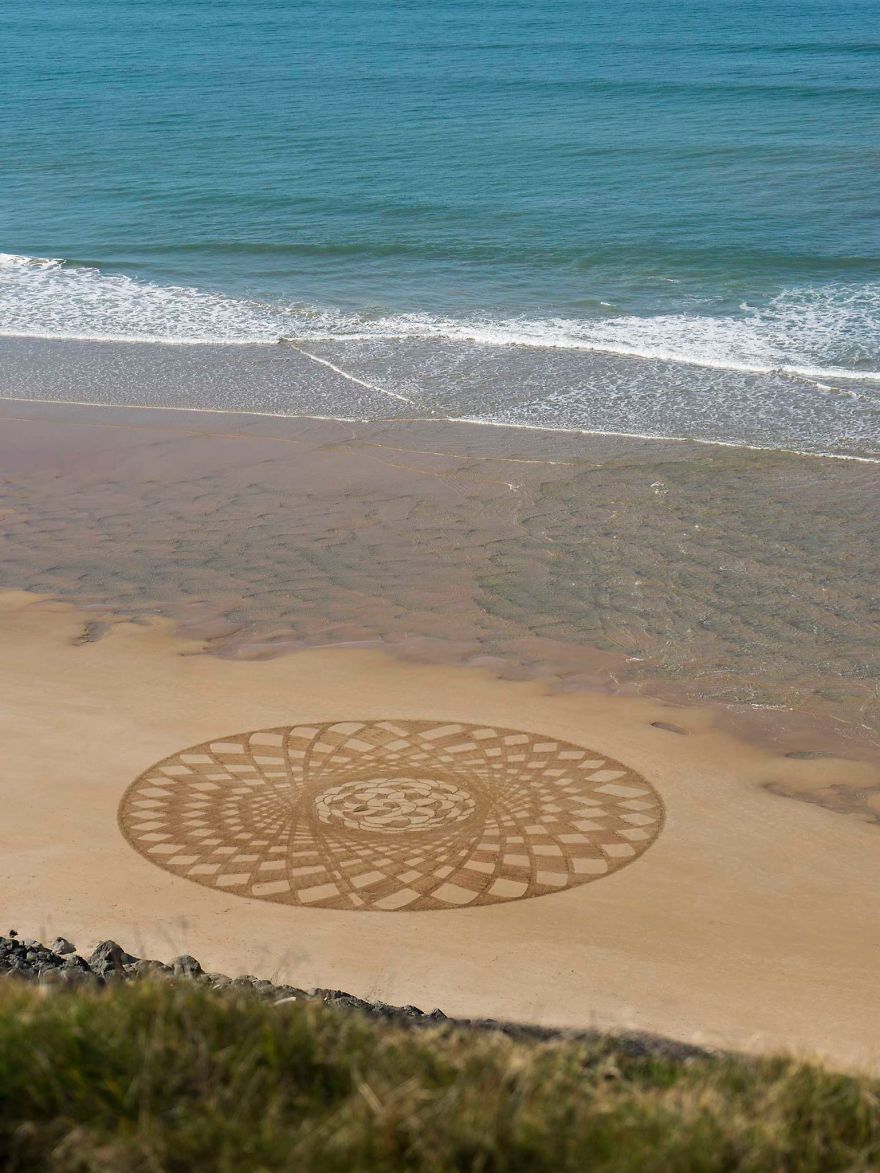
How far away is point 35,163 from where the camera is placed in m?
27.9

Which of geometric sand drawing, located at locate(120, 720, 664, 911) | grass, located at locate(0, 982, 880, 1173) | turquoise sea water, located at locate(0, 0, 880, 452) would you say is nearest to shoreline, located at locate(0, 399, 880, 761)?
geometric sand drawing, located at locate(120, 720, 664, 911)

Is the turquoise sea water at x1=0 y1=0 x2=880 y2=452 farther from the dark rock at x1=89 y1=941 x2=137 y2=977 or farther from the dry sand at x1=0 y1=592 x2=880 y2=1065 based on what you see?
the dark rock at x1=89 y1=941 x2=137 y2=977

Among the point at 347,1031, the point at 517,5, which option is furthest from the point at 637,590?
the point at 517,5

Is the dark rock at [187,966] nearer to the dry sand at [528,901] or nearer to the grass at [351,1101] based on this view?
the dry sand at [528,901]

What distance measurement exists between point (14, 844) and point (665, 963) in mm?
2658

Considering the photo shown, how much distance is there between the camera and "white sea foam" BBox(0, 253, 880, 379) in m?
14.0

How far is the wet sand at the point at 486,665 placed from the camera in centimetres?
469

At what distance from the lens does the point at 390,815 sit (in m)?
5.57

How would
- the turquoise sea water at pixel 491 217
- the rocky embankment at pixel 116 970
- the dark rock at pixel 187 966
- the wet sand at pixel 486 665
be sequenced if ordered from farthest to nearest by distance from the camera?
1. the turquoise sea water at pixel 491 217
2. the wet sand at pixel 486 665
3. the dark rock at pixel 187 966
4. the rocky embankment at pixel 116 970

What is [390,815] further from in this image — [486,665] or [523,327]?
[523,327]

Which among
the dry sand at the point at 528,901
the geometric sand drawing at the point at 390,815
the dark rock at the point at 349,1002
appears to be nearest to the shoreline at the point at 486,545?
the dry sand at the point at 528,901

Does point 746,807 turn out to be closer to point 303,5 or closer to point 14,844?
point 14,844

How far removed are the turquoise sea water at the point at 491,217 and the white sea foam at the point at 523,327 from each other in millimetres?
53

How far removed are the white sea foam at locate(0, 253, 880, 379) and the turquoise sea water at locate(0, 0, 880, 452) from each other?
0.05m
